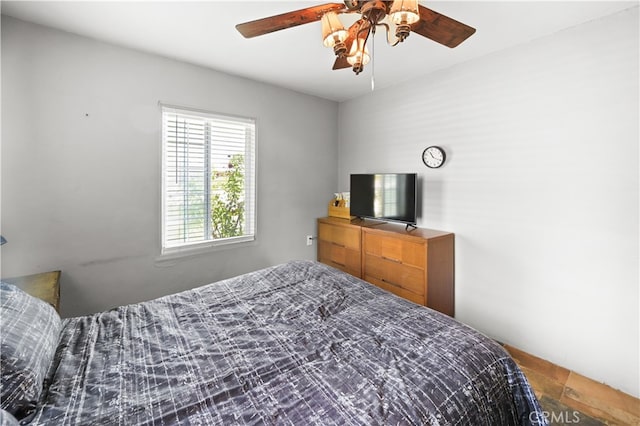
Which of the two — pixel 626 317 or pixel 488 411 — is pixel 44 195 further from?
pixel 626 317

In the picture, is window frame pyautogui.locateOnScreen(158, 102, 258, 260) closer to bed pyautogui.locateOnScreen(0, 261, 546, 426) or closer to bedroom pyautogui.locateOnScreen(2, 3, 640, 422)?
bedroom pyautogui.locateOnScreen(2, 3, 640, 422)

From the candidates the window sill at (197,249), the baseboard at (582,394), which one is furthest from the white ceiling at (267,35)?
the baseboard at (582,394)

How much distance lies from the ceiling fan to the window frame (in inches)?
57.4

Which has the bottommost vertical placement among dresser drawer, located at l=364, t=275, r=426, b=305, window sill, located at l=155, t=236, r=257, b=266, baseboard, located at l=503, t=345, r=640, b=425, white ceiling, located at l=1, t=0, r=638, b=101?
baseboard, located at l=503, t=345, r=640, b=425

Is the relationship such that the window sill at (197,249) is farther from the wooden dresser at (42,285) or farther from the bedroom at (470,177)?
the wooden dresser at (42,285)

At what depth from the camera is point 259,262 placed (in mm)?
3244

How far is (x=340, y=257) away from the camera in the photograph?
345 centimetres

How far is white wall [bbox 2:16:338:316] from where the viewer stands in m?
1.99

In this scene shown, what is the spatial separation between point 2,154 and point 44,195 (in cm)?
34

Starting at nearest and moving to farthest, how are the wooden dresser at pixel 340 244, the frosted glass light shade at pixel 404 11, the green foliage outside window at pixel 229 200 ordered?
the frosted glass light shade at pixel 404 11
the green foliage outside window at pixel 229 200
the wooden dresser at pixel 340 244

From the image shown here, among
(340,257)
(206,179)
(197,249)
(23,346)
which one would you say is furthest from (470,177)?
(23,346)

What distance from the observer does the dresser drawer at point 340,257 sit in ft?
10.6

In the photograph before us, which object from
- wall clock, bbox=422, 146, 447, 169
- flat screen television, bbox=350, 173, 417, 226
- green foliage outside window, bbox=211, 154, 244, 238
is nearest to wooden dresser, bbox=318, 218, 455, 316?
flat screen television, bbox=350, 173, 417, 226

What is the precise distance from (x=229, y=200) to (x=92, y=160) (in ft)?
3.87
